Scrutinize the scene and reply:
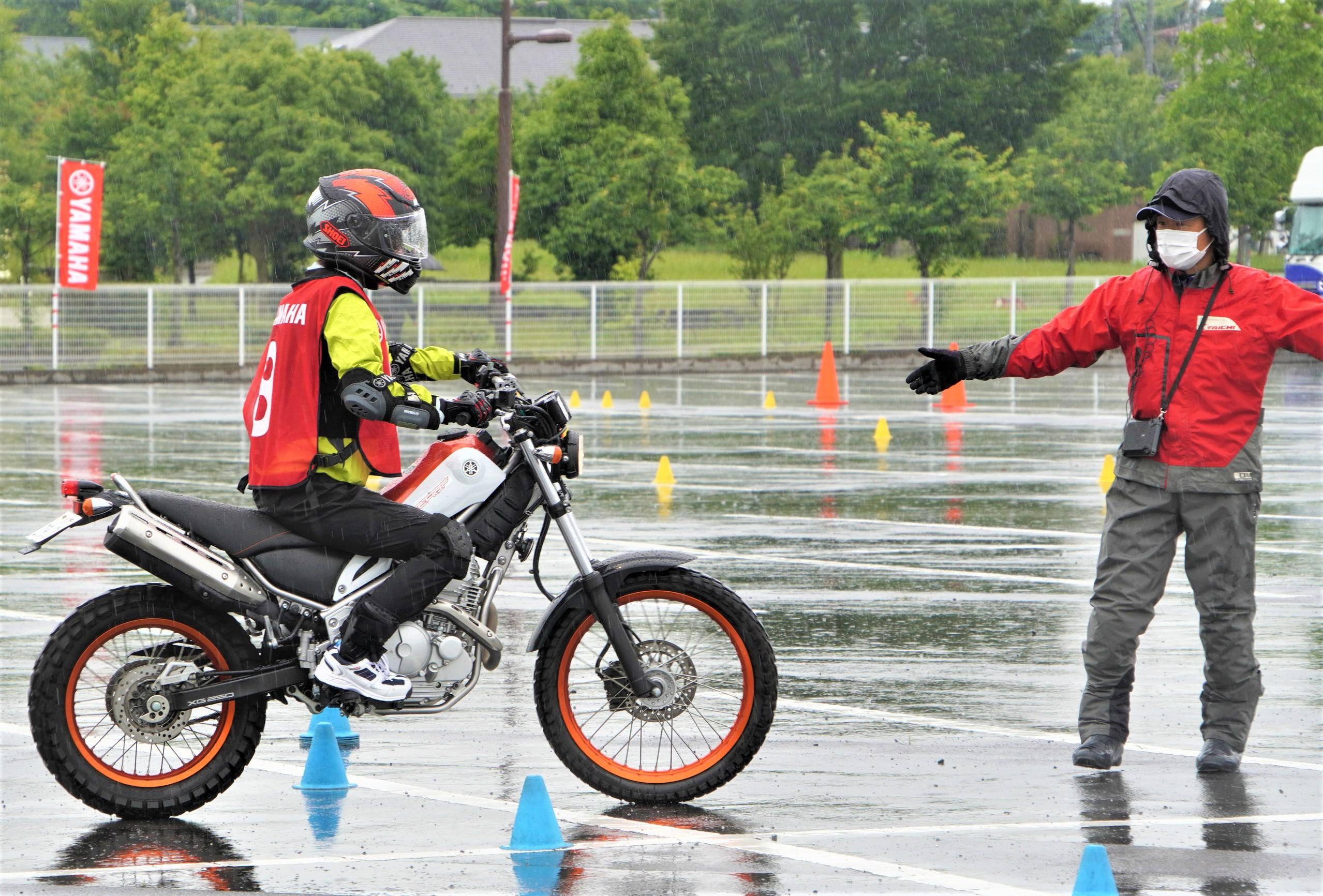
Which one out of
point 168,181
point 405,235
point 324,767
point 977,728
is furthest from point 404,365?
point 168,181

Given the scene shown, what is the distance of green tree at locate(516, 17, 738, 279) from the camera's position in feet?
146

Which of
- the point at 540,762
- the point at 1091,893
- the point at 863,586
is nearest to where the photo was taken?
the point at 1091,893

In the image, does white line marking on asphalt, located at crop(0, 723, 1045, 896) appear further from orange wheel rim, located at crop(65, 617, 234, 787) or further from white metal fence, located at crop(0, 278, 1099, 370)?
white metal fence, located at crop(0, 278, 1099, 370)

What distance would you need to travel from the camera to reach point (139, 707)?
20.6 ft

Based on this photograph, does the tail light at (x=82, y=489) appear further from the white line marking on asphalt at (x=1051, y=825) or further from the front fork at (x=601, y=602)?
the white line marking on asphalt at (x=1051, y=825)

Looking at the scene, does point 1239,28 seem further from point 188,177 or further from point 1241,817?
point 1241,817

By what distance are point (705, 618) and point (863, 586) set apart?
4.85 m

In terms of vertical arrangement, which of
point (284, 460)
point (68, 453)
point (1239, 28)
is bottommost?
point (68, 453)

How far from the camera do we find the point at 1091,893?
5.06 m

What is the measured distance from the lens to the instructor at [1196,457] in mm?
6891

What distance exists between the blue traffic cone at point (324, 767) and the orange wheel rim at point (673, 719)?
29.7 inches

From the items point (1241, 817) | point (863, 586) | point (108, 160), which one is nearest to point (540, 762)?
point (1241, 817)

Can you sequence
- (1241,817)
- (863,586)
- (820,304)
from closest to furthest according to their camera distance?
(1241,817), (863,586), (820,304)

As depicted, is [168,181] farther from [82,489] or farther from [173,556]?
[173,556]
